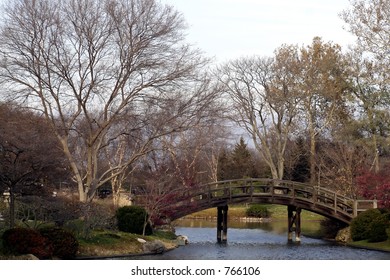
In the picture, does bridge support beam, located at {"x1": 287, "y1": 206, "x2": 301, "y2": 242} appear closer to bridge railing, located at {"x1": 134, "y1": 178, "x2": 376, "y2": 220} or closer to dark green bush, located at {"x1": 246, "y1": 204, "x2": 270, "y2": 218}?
bridge railing, located at {"x1": 134, "y1": 178, "x2": 376, "y2": 220}

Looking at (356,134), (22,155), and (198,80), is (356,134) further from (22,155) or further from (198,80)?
(22,155)

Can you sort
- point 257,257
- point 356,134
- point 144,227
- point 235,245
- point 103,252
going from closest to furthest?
1. point 103,252
2. point 257,257
3. point 144,227
4. point 235,245
5. point 356,134

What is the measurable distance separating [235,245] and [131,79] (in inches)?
342

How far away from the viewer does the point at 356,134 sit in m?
40.8

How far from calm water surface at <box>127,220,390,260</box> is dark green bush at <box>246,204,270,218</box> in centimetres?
786

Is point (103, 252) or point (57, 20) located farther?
point (57, 20)

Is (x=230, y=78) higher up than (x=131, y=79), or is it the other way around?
(x=230, y=78)

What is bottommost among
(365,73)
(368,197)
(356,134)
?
(368,197)

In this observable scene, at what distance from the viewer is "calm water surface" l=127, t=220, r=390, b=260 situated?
25.3 metres

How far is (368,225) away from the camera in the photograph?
29125mm

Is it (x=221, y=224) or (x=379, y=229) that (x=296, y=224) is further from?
(x=379, y=229)

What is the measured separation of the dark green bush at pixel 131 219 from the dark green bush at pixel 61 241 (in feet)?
19.4

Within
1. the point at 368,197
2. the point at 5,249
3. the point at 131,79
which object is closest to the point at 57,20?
the point at 131,79

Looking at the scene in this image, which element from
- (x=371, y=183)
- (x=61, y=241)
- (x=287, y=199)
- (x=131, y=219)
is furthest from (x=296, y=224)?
(x=61, y=241)
